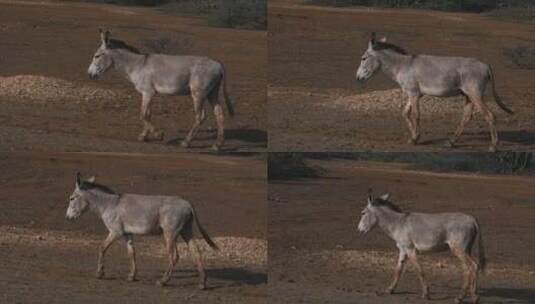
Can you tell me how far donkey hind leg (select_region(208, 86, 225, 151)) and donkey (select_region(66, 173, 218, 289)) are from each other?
814 millimetres

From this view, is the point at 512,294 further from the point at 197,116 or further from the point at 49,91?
the point at 49,91

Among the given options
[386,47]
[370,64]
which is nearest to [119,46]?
[370,64]

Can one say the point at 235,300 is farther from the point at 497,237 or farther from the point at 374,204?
the point at 497,237

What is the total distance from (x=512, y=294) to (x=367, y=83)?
2.63m

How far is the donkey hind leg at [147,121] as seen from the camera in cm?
1298

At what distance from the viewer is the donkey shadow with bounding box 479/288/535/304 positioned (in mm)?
14039

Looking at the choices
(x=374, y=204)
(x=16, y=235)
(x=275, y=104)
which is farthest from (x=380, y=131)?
(x=16, y=235)

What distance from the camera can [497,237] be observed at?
1583cm

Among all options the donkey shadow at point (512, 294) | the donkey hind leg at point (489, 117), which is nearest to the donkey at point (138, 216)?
the donkey shadow at point (512, 294)

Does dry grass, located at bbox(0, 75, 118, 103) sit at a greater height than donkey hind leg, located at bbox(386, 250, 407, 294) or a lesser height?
greater

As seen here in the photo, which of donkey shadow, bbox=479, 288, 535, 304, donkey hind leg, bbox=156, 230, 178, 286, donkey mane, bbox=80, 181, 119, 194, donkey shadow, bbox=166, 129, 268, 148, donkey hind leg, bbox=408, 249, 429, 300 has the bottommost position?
donkey shadow, bbox=479, 288, 535, 304

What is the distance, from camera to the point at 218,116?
510 inches

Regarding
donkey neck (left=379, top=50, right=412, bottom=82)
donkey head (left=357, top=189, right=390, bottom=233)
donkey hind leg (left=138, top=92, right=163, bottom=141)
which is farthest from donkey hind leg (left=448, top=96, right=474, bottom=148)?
donkey hind leg (left=138, top=92, right=163, bottom=141)

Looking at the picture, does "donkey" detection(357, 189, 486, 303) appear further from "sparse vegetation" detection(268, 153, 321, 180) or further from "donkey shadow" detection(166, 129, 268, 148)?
"sparse vegetation" detection(268, 153, 321, 180)
